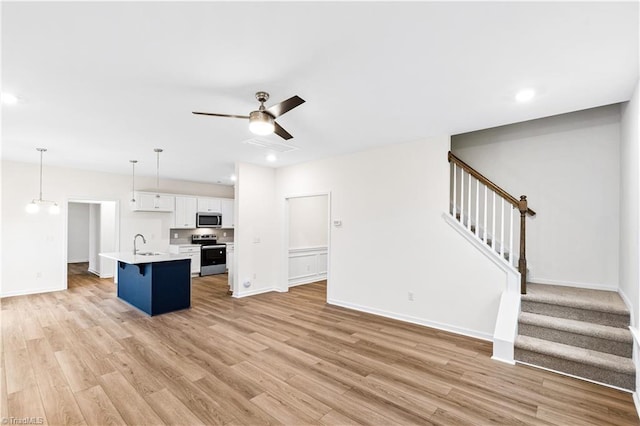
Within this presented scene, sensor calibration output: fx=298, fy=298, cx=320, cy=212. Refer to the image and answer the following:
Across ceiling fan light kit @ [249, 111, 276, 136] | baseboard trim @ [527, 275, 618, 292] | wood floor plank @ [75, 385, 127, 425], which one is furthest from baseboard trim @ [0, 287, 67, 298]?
baseboard trim @ [527, 275, 618, 292]

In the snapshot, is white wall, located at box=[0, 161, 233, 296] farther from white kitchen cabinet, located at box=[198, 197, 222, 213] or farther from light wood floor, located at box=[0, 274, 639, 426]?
light wood floor, located at box=[0, 274, 639, 426]

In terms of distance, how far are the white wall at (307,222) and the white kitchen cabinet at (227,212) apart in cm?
274

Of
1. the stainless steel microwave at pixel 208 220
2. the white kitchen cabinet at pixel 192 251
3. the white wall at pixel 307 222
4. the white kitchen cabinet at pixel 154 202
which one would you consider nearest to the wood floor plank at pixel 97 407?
the white wall at pixel 307 222

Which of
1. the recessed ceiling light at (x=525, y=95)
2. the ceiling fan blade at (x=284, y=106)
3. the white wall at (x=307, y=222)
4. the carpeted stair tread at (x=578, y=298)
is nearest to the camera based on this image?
the ceiling fan blade at (x=284, y=106)

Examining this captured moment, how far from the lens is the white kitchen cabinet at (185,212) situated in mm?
8122

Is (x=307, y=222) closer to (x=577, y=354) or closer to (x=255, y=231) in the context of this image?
(x=255, y=231)

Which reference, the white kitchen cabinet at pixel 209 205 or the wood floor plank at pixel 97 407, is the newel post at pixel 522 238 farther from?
the white kitchen cabinet at pixel 209 205

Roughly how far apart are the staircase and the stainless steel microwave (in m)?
7.71

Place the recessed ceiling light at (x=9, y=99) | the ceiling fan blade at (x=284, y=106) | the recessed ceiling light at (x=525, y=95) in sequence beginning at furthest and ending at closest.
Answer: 1. the recessed ceiling light at (x=9, y=99)
2. the recessed ceiling light at (x=525, y=95)
3. the ceiling fan blade at (x=284, y=106)

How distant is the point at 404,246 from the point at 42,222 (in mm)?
7327

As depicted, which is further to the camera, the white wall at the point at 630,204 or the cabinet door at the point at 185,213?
the cabinet door at the point at 185,213

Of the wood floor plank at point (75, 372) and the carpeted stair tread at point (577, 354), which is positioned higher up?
the carpeted stair tread at point (577, 354)

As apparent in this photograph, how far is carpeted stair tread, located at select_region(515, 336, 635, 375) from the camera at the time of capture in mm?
2635

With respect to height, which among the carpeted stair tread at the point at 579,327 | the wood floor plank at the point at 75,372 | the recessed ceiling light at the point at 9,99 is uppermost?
the recessed ceiling light at the point at 9,99
